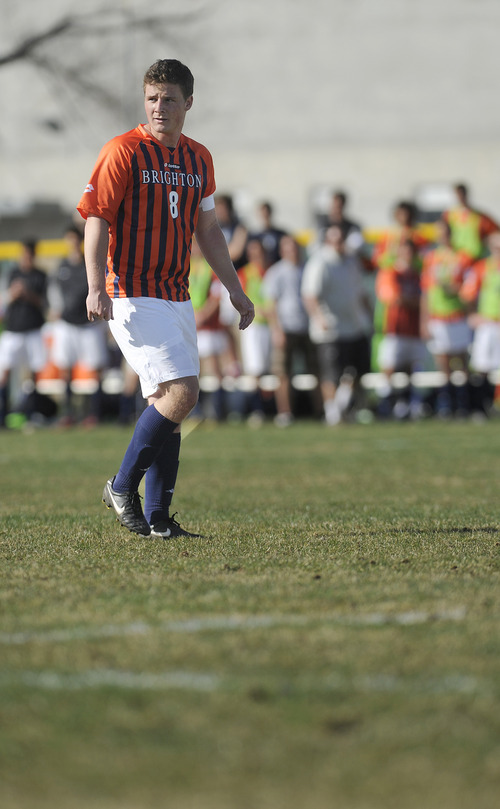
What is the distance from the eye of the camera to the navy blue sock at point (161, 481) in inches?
230

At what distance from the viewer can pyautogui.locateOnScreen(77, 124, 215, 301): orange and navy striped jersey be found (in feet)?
18.2

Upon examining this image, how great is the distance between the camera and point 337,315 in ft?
48.9

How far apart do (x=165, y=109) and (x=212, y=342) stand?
10478 mm

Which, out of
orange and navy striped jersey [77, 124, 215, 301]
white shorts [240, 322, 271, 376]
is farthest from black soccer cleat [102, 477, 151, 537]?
white shorts [240, 322, 271, 376]

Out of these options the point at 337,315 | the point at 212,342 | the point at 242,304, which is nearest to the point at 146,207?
the point at 242,304

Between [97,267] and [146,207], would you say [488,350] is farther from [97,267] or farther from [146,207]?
[97,267]

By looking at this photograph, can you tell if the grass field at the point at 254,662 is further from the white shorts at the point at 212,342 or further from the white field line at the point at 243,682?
the white shorts at the point at 212,342

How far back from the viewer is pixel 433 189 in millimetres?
26281

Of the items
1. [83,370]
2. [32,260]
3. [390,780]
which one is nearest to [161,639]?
[390,780]

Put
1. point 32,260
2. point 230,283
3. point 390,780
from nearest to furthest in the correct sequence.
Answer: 1. point 390,780
2. point 230,283
3. point 32,260

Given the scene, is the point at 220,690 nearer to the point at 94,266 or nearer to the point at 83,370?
the point at 94,266

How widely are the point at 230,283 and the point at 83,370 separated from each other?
37.9ft

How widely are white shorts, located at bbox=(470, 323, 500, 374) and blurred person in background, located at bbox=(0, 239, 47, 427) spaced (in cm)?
533

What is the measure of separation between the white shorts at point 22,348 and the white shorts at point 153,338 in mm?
10489
